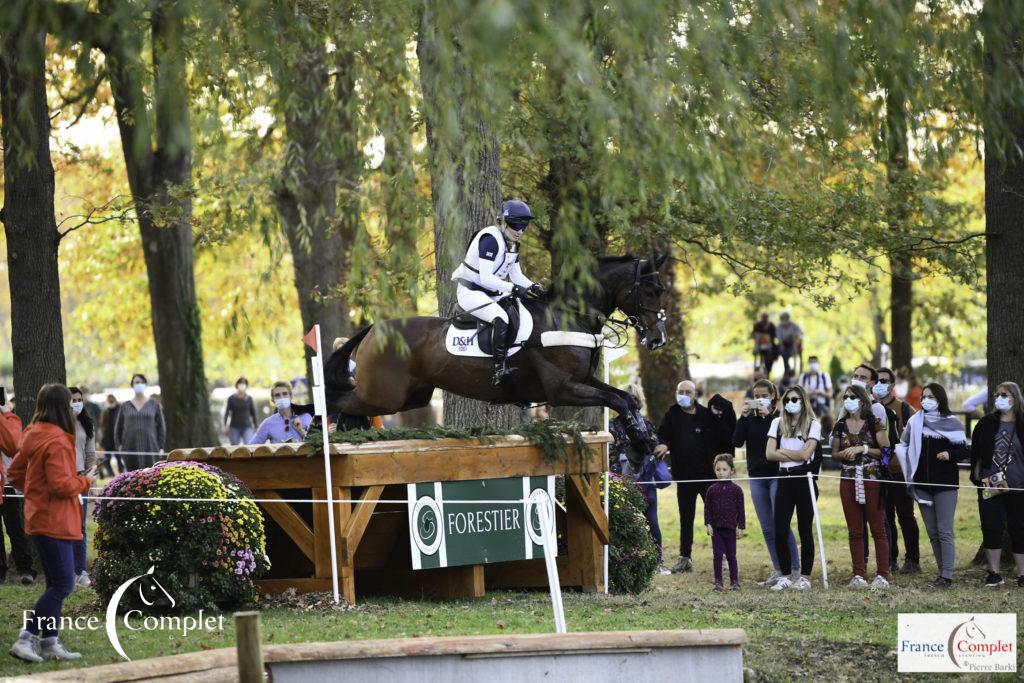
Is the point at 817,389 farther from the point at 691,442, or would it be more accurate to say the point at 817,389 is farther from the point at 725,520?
the point at 725,520

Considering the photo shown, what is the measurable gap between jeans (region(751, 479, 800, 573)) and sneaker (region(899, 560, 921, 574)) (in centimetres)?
145

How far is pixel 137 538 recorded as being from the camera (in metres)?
9.80

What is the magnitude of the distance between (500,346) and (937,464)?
14.5 ft

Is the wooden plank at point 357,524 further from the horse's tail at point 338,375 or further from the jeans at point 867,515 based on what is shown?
the jeans at point 867,515

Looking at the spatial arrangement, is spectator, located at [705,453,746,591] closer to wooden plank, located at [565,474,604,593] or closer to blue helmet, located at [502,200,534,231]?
wooden plank, located at [565,474,604,593]

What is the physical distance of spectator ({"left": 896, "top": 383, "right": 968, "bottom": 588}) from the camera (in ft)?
42.0

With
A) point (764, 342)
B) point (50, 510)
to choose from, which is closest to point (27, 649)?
point (50, 510)

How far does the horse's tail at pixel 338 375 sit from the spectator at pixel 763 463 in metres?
3.92

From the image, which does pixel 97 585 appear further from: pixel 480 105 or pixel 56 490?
pixel 480 105

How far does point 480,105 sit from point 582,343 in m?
5.14

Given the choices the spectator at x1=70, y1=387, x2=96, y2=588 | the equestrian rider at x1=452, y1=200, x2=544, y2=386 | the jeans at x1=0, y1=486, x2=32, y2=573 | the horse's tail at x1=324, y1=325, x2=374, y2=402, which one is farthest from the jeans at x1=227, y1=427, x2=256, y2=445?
the equestrian rider at x1=452, y1=200, x2=544, y2=386

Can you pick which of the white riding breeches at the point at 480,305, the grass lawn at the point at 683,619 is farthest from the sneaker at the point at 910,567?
the white riding breeches at the point at 480,305

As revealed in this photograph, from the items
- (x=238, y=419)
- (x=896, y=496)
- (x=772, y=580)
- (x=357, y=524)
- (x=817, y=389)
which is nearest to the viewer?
(x=357, y=524)

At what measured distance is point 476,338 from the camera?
1217 cm
